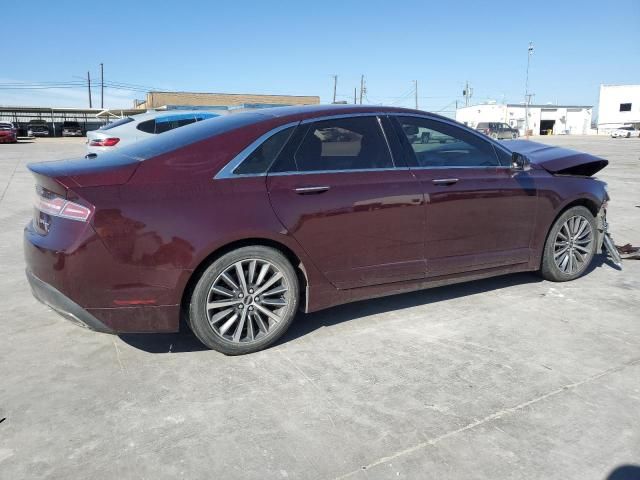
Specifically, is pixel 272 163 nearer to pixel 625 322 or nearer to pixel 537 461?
pixel 537 461

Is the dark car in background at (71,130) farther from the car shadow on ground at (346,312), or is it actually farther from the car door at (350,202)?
the car door at (350,202)

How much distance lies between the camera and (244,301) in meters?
3.51

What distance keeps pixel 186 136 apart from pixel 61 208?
0.96m

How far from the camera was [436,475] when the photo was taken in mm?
2393

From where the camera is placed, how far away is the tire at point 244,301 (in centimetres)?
338

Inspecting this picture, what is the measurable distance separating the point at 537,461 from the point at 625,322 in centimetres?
218

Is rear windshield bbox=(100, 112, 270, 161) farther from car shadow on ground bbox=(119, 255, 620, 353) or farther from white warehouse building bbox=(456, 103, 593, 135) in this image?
white warehouse building bbox=(456, 103, 593, 135)

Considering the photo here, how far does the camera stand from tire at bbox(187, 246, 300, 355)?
3.38 m

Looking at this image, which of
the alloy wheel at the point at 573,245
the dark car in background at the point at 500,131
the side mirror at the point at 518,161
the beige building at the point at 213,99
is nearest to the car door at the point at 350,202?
the side mirror at the point at 518,161

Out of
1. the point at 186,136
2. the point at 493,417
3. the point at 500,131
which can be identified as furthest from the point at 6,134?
the point at 493,417

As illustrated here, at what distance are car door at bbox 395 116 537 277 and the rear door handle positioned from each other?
810mm

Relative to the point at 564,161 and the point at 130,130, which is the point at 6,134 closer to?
the point at 130,130

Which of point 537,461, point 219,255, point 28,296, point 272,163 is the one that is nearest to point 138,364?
point 219,255

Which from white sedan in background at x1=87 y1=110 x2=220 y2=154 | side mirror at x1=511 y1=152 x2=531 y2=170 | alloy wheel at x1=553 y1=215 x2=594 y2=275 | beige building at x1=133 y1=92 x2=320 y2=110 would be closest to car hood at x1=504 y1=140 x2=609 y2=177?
side mirror at x1=511 y1=152 x2=531 y2=170
